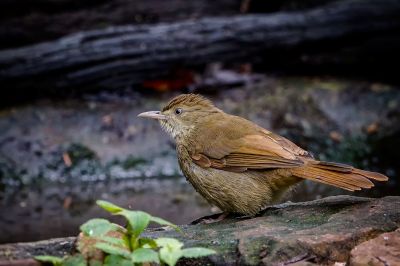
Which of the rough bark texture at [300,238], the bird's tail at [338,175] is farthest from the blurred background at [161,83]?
the rough bark texture at [300,238]

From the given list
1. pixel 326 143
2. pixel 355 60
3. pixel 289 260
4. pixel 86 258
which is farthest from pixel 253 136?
pixel 355 60

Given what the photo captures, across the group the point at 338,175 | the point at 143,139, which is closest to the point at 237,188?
the point at 338,175

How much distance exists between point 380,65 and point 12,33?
4.69 meters

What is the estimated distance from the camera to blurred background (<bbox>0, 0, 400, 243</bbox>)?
8.70 m

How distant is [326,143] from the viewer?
9070 millimetres

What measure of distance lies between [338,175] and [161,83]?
5223 mm

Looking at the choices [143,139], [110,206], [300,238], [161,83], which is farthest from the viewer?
[161,83]

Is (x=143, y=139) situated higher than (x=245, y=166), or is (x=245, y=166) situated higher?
(x=245, y=166)

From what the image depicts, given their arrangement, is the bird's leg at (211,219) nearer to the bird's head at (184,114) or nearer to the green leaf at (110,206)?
the bird's head at (184,114)

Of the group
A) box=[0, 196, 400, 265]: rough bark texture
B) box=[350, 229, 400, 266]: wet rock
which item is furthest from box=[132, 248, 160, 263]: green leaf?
box=[350, 229, 400, 266]: wet rock

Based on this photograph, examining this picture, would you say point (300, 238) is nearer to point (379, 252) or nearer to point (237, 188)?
point (379, 252)

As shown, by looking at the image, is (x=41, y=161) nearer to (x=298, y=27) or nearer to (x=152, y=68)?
(x=152, y=68)

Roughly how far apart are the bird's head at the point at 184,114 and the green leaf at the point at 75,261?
220cm

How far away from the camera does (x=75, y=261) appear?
3.52 metres
